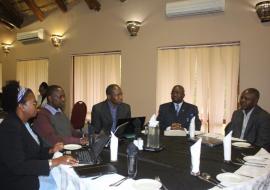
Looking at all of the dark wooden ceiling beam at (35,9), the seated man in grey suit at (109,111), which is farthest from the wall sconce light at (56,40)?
the seated man in grey suit at (109,111)

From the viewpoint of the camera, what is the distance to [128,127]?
99.5 inches

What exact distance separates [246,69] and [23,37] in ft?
16.0

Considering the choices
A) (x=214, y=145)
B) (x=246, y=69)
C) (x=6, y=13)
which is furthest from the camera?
(x=6, y=13)

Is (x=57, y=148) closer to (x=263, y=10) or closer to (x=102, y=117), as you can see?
(x=102, y=117)

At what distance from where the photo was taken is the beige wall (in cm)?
366

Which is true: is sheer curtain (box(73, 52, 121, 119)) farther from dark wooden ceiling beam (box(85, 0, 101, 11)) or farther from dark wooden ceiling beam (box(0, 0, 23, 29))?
dark wooden ceiling beam (box(0, 0, 23, 29))

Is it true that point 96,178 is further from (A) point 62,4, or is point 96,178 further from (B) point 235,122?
(A) point 62,4

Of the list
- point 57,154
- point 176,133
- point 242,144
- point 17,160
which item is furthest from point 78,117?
point 17,160

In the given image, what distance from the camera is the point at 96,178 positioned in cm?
165

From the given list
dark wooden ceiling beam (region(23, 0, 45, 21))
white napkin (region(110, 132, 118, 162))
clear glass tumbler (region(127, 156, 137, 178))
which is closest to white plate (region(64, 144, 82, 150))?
white napkin (region(110, 132, 118, 162))

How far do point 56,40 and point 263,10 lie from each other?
3.86 meters

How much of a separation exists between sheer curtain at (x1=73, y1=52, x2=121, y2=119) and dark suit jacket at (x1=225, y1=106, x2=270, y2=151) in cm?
240

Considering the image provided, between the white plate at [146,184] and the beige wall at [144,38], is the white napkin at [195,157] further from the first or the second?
the beige wall at [144,38]

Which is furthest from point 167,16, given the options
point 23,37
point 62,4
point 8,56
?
point 8,56
